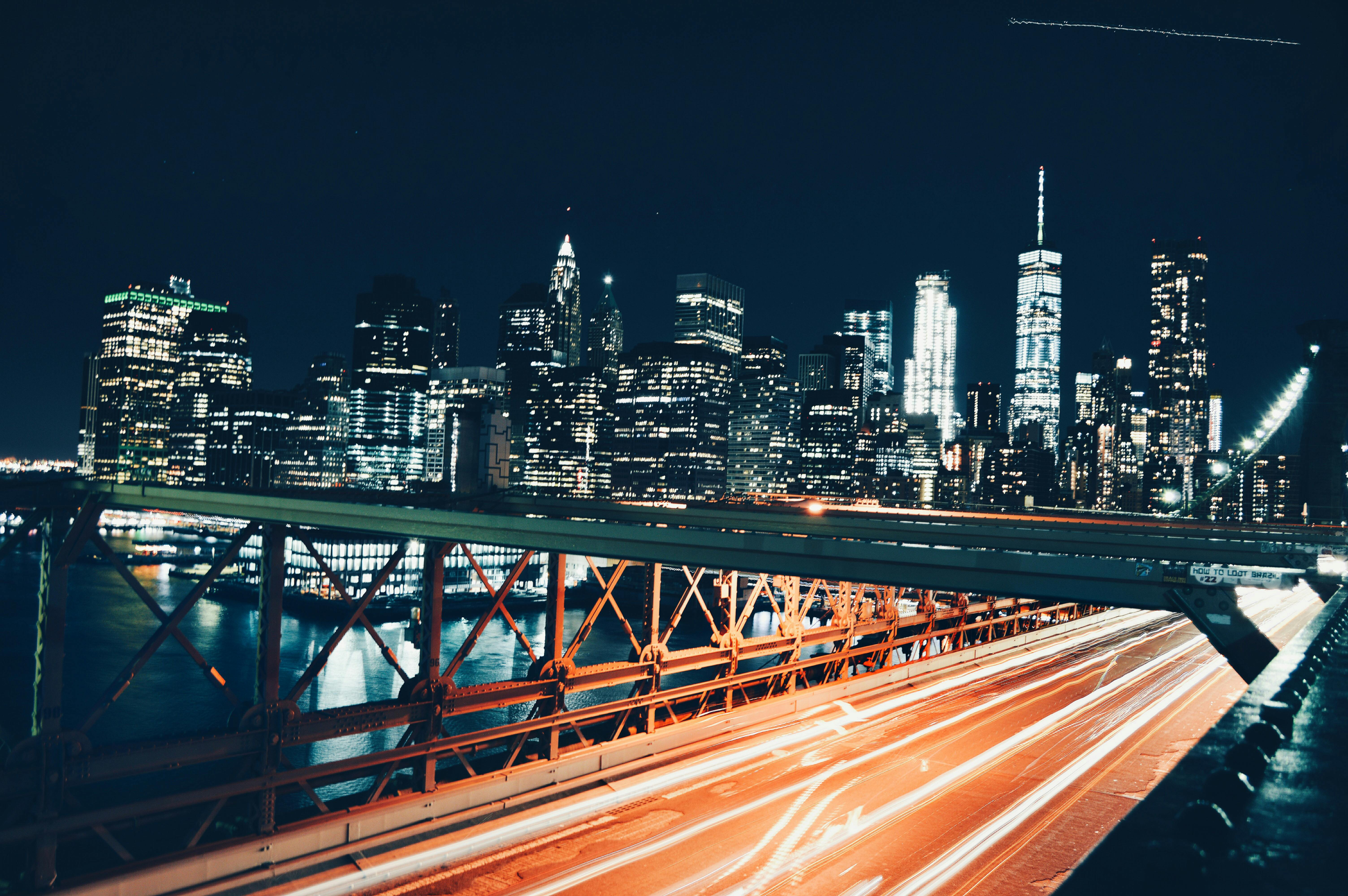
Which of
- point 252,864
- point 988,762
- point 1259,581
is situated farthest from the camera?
point 988,762

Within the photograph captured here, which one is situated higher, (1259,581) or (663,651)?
(1259,581)

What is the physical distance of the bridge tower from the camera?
1634 inches

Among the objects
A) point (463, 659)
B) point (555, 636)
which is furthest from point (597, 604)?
point (463, 659)

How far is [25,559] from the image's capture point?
13262 cm

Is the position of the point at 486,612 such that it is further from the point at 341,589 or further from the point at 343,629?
the point at 341,589

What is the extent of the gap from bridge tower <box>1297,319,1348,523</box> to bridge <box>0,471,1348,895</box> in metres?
15.7

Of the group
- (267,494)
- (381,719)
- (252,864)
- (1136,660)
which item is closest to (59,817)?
(252,864)

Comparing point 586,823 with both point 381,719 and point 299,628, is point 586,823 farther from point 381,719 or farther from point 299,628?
point 299,628

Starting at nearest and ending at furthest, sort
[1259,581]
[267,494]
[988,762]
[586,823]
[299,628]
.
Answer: [1259,581], [586,823], [267,494], [988,762], [299,628]

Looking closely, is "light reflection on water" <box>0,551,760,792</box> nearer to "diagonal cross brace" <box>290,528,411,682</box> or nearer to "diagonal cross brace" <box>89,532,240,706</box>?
"diagonal cross brace" <box>89,532,240,706</box>

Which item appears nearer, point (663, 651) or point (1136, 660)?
point (663, 651)

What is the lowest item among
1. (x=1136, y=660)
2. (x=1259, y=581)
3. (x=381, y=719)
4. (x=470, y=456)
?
(x=1136, y=660)

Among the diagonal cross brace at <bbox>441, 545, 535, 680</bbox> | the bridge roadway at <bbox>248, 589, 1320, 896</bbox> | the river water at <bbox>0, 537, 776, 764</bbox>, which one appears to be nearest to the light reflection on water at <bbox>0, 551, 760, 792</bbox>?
the river water at <bbox>0, 537, 776, 764</bbox>

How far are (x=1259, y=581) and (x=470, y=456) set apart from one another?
16.5 metres
